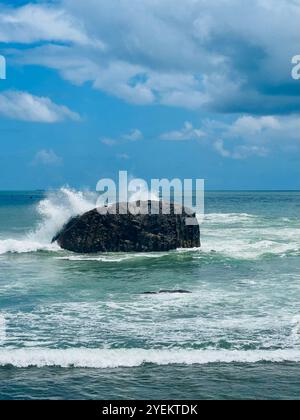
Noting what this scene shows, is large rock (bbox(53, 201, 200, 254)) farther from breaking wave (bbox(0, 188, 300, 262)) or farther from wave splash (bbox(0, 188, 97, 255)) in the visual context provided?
wave splash (bbox(0, 188, 97, 255))

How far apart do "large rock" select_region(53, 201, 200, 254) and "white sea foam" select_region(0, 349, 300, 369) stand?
20.7 meters

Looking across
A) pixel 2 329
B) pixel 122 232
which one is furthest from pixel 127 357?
pixel 122 232

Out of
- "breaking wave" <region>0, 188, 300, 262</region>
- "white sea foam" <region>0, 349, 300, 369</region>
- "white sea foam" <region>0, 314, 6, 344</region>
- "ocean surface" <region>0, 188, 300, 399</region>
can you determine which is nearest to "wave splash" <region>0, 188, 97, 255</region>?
"breaking wave" <region>0, 188, 300, 262</region>

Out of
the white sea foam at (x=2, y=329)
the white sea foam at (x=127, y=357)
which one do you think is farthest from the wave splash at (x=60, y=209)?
the white sea foam at (x=127, y=357)

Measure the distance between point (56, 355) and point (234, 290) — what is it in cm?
1070

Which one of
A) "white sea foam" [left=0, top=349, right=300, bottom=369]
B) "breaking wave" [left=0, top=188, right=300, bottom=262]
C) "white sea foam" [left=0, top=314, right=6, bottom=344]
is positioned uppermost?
"breaking wave" [left=0, top=188, right=300, bottom=262]

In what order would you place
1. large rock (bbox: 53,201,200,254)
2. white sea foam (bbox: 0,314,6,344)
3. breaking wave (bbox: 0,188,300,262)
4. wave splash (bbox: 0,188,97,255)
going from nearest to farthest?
white sea foam (bbox: 0,314,6,344)
breaking wave (bbox: 0,188,300,262)
large rock (bbox: 53,201,200,254)
wave splash (bbox: 0,188,97,255)

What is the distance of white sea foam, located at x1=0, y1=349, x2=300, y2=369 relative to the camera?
1485cm

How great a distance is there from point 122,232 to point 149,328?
61.6ft

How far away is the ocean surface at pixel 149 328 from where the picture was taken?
1334 cm

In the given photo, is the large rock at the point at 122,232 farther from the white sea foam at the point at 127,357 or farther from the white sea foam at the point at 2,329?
the white sea foam at the point at 127,357

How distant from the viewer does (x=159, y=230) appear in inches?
1454

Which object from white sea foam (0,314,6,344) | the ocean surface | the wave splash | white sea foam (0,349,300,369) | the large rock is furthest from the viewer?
the wave splash

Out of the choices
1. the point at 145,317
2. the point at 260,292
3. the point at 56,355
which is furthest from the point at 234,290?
the point at 56,355
